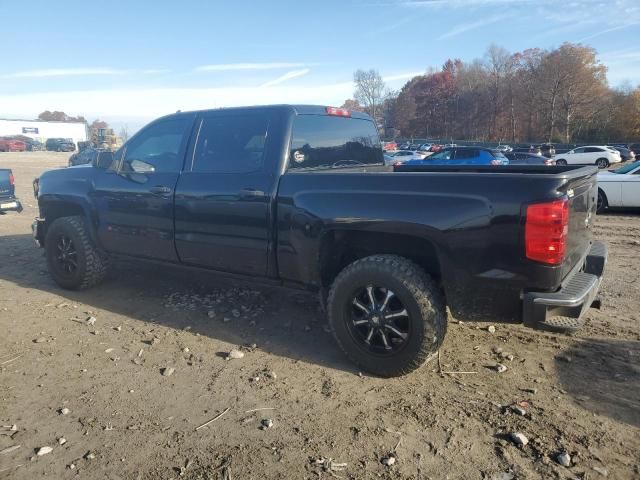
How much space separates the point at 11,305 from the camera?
5.32 m

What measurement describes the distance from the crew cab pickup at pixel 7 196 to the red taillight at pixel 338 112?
31.1ft

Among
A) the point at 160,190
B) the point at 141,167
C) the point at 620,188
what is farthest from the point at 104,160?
the point at 620,188

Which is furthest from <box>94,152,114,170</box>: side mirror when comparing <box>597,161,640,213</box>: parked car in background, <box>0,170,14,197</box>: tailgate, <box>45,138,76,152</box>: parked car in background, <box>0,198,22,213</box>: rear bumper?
<box>45,138,76,152</box>: parked car in background

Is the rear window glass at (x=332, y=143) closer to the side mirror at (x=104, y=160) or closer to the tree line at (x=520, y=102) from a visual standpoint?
the side mirror at (x=104, y=160)

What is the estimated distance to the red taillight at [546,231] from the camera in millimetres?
2932

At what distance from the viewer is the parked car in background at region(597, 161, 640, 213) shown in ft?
39.5

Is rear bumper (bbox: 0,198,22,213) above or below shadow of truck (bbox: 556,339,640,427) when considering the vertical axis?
above

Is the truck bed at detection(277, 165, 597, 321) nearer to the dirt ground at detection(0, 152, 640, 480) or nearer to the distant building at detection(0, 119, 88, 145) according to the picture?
the dirt ground at detection(0, 152, 640, 480)

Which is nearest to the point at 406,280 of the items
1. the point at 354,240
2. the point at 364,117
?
the point at 354,240

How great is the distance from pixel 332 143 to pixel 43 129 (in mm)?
102260

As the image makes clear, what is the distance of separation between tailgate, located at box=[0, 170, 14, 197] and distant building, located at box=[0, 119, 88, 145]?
82928 mm

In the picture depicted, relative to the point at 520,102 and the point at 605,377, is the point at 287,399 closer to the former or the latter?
the point at 605,377

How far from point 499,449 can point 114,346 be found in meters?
3.19

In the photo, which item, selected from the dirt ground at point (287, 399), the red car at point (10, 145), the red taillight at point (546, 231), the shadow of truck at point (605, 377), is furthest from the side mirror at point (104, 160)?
the red car at point (10, 145)
